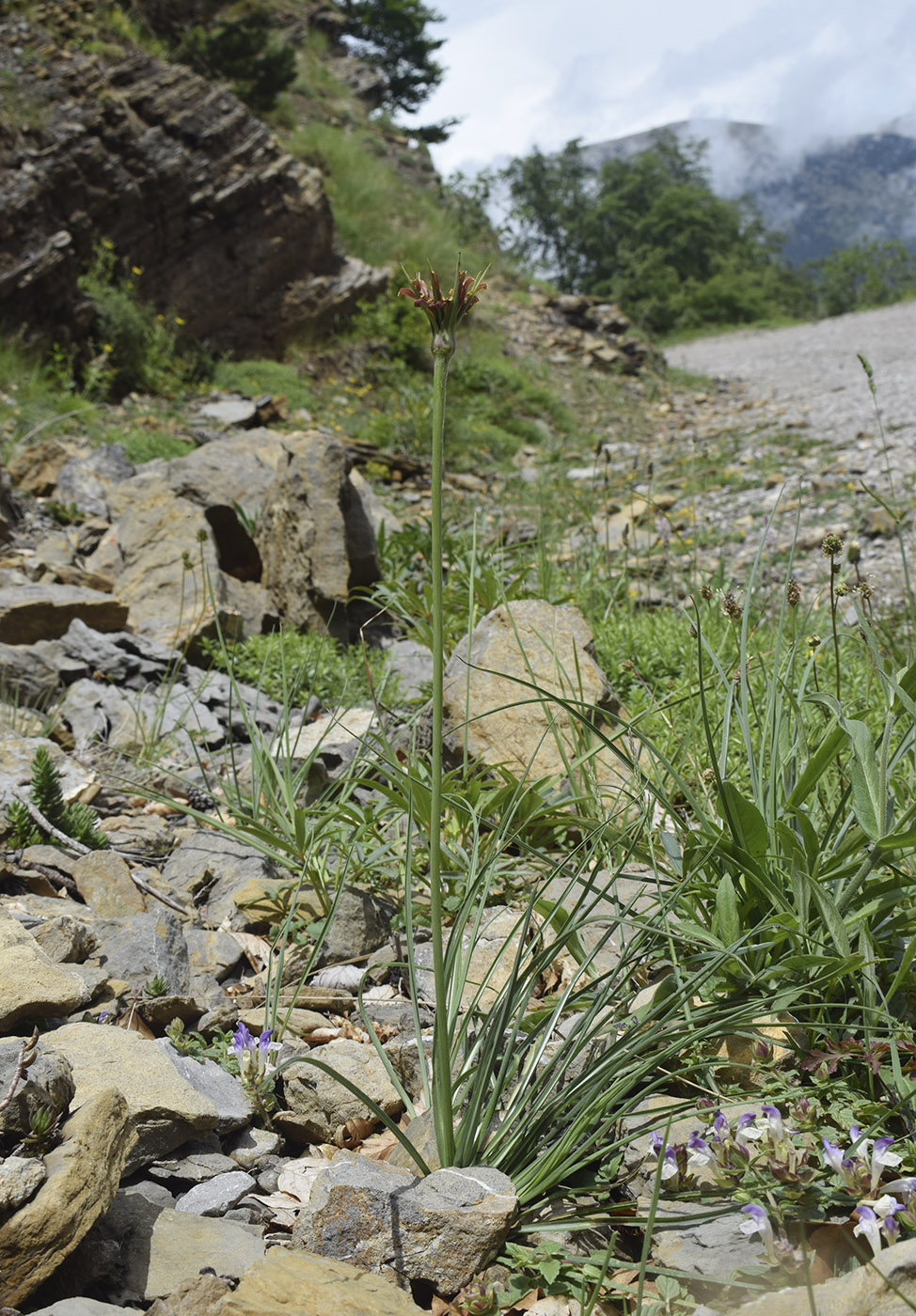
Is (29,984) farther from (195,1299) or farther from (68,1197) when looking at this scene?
Result: (195,1299)

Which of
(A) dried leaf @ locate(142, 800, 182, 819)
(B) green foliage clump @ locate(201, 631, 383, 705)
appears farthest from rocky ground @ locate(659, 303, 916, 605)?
(A) dried leaf @ locate(142, 800, 182, 819)

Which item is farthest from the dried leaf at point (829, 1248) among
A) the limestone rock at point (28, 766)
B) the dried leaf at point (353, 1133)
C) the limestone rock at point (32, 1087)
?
the limestone rock at point (28, 766)

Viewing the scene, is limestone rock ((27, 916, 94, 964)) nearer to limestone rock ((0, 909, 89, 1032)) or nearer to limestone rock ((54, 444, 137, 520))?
limestone rock ((0, 909, 89, 1032))

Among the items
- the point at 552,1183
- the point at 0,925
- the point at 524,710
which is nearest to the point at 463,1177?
the point at 552,1183

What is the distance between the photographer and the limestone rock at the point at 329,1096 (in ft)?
5.64

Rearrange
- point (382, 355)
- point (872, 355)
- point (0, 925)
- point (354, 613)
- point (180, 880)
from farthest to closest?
1. point (872, 355)
2. point (382, 355)
3. point (354, 613)
4. point (180, 880)
5. point (0, 925)

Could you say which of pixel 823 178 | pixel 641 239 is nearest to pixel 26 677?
pixel 641 239

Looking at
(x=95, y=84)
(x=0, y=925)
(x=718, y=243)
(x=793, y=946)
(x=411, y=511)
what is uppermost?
(x=718, y=243)

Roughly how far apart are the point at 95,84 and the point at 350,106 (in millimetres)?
15028

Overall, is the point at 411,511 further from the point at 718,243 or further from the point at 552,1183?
the point at 718,243

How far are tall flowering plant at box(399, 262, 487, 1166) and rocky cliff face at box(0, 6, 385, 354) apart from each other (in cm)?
878

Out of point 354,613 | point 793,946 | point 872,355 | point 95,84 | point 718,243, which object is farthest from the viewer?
A: point 718,243

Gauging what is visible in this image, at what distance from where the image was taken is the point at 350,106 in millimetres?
22016

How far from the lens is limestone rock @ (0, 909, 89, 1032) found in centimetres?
159
